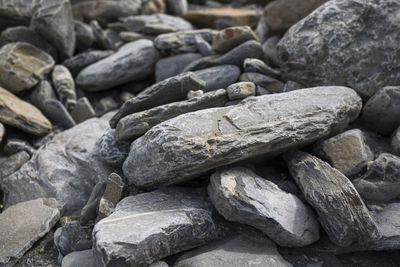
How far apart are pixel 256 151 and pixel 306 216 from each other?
23.8 inches

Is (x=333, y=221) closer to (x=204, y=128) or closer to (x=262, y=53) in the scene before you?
(x=204, y=128)

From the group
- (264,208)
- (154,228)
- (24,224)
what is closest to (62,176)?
(24,224)

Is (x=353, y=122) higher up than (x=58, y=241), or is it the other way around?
(x=353, y=122)

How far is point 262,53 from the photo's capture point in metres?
4.47

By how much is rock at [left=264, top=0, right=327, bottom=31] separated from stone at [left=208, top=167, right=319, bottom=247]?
8.62ft

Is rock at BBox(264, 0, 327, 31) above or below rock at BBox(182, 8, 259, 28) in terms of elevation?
above

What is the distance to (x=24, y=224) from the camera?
327 cm

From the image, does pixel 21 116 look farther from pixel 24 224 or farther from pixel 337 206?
pixel 337 206

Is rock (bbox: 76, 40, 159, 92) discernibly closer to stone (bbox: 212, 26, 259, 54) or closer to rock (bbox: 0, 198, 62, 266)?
stone (bbox: 212, 26, 259, 54)

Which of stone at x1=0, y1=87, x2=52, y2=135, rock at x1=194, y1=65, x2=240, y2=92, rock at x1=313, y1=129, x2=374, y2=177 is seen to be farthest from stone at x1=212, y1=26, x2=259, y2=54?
stone at x1=0, y1=87, x2=52, y2=135

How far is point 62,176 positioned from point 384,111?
3.09m

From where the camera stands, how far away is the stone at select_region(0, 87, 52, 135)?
412 centimetres

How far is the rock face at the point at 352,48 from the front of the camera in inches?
144

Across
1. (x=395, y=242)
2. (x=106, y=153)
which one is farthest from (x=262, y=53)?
(x=395, y=242)
